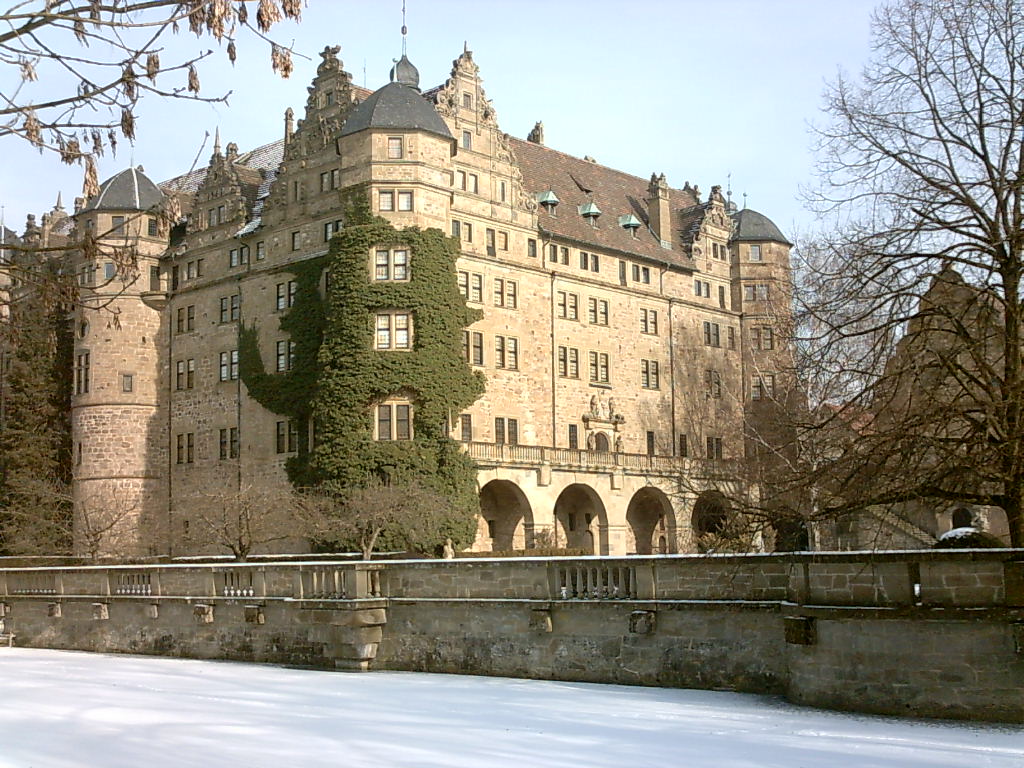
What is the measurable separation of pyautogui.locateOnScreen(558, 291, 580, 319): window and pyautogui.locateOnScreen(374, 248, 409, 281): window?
9171 millimetres

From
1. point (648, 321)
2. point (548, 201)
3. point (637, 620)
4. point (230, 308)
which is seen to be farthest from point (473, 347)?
point (637, 620)

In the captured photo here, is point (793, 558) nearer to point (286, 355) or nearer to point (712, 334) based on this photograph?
point (286, 355)

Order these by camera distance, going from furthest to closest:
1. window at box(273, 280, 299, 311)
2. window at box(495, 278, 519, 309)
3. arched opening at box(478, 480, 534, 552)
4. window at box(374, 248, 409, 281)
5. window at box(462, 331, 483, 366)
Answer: window at box(495, 278, 519, 309) < window at box(273, 280, 299, 311) < arched opening at box(478, 480, 534, 552) < window at box(462, 331, 483, 366) < window at box(374, 248, 409, 281)

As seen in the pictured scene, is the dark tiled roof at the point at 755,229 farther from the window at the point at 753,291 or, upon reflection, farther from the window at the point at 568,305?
the window at the point at 568,305

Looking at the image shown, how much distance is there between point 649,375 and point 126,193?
953 inches

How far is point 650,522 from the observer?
180 ft

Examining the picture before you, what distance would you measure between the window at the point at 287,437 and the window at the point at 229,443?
113 inches


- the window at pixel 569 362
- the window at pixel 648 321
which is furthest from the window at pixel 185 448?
the window at pixel 648 321

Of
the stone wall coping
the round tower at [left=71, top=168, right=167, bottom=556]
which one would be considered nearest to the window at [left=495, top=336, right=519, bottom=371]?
Answer: the round tower at [left=71, top=168, right=167, bottom=556]

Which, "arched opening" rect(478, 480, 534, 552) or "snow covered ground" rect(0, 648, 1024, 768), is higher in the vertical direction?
"arched opening" rect(478, 480, 534, 552)

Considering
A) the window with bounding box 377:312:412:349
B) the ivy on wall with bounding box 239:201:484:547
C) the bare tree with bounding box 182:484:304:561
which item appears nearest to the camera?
the bare tree with bounding box 182:484:304:561

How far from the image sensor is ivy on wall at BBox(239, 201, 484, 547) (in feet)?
140

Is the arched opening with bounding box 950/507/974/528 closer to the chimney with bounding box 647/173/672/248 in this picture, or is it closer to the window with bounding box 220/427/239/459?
the chimney with bounding box 647/173/672/248

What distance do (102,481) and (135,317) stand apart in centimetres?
714
